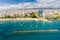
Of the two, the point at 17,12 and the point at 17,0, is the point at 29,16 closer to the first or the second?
the point at 17,12

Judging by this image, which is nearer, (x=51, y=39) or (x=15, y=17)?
(x=51, y=39)

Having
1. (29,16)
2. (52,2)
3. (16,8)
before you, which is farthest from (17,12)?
(52,2)

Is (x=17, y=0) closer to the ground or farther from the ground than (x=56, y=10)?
farther from the ground

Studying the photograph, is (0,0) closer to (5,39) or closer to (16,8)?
(16,8)

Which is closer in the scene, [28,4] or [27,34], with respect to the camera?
[27,34]

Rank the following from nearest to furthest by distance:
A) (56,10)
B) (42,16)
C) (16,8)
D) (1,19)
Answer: (1,19) < (42,16) < (16,8) < (56,10)

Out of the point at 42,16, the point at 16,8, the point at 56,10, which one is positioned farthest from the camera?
the point at 56,10

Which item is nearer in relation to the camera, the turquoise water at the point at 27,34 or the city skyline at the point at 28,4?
the turquoise water at the point at 27,34

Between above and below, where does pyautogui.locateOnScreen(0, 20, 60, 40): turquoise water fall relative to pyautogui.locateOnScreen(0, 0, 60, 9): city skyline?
below

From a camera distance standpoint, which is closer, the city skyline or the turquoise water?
the turquoise water

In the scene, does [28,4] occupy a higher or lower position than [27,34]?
higher

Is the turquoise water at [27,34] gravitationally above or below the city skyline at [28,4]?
below
